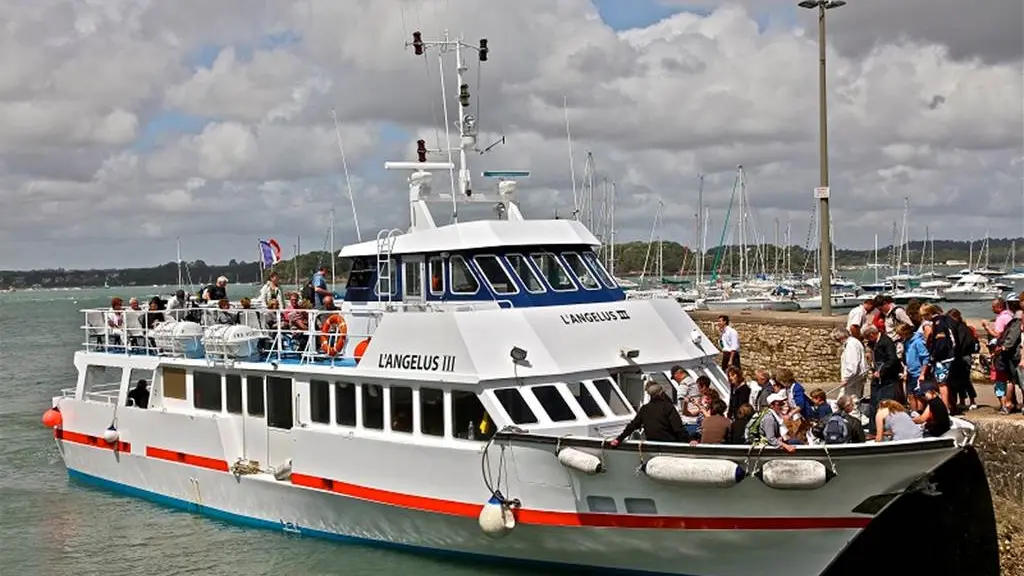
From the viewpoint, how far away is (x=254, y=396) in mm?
15180

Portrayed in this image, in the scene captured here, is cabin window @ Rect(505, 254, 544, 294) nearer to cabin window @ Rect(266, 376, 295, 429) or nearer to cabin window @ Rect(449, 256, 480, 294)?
cabin window @ Rect(449, 256, 480, 294)

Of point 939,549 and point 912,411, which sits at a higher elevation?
point 912,411

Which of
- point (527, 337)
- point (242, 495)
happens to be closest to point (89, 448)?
point (242, 495)

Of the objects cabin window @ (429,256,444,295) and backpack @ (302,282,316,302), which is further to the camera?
backpack @ (302,282,316,302)

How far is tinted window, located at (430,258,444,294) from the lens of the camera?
46.1ft

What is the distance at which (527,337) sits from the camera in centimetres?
1260

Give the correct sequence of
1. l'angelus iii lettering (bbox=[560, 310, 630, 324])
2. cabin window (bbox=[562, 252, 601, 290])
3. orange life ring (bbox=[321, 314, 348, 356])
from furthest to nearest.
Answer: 1. orange life ring (bbox=[321, 314, 348, 356])
2. cabin window (bbox=[562, 252, 601, 290])
3. l'angelus iii lettering (bbox=[560, 310, 630, 324])

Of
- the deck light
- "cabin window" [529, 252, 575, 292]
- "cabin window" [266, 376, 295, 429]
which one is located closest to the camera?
the deck light

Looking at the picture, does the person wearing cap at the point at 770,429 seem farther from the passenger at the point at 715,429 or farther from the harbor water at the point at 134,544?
the harbor water at the point at 134,544

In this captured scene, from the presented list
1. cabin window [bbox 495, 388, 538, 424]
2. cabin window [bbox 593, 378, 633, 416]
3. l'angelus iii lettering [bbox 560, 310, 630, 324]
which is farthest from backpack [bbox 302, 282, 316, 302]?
cabin window [bbox 593, 378, 633, 416]

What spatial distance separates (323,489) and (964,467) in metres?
7.88

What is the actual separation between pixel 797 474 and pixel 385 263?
693cm

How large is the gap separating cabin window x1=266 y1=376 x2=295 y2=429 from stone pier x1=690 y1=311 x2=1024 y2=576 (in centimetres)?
897

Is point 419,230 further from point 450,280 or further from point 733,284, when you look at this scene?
point 733,284
